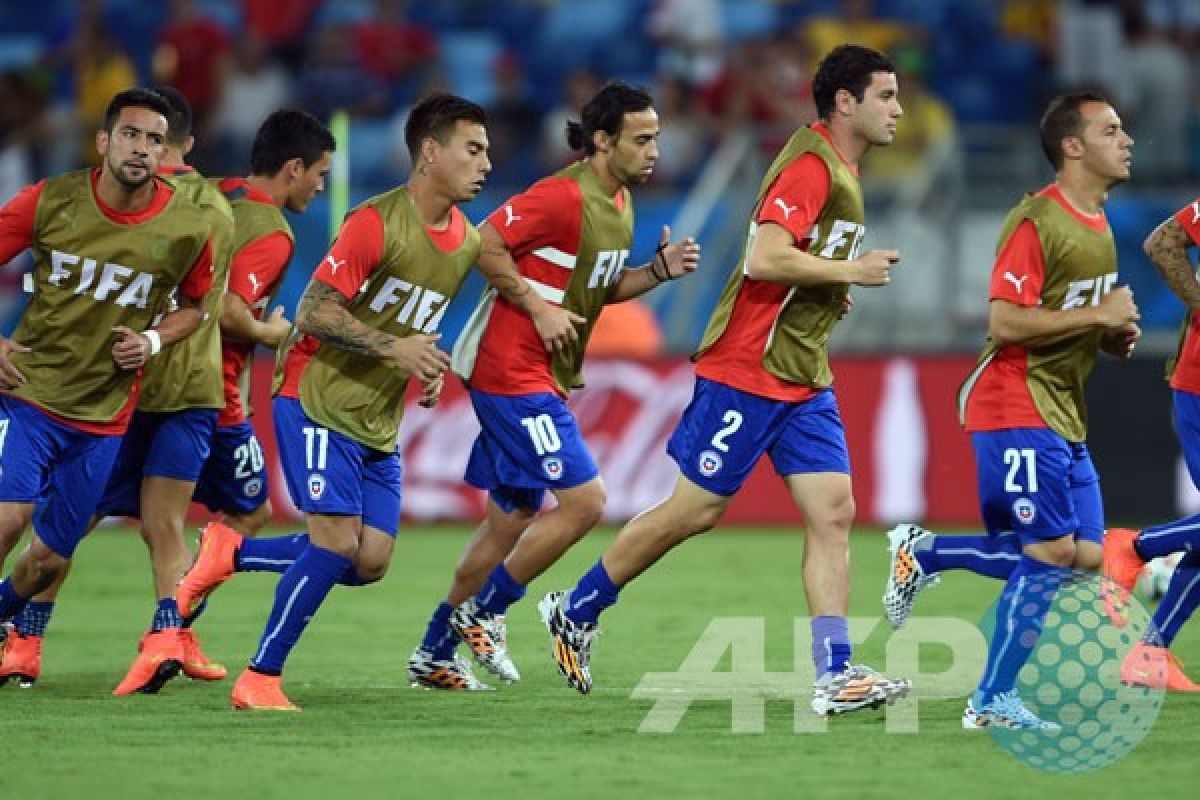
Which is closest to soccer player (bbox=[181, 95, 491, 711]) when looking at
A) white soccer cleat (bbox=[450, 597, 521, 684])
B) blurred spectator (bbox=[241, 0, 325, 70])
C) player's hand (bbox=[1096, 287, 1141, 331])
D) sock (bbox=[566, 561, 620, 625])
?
white soccer cleat (bbox=[450, 597, 521, 684])

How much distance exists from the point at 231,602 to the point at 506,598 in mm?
3638

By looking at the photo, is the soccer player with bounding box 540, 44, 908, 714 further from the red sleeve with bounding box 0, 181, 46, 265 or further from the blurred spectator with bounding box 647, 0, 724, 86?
the blurred spectator with bounding box 647, 0, 724, 86

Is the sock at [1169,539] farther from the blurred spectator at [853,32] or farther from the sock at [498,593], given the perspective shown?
the blurred spectator at [853,32]

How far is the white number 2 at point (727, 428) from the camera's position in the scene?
8727 millimetres

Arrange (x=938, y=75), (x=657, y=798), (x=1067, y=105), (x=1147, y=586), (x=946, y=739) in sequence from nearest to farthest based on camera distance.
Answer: (x=657, y=798)
(x=946, y=739)
(x=1067, y=105)
(x=1147, y=586)
(x=938, y=75)

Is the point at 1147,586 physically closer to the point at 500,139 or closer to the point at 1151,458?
the point at 1151,458

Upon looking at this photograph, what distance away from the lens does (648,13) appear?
2142 cm

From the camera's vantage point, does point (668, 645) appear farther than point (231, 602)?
No

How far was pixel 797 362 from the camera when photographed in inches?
343

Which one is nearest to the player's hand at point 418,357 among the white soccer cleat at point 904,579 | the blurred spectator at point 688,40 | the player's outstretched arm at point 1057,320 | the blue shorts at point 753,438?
the blue shorts at point 753,438

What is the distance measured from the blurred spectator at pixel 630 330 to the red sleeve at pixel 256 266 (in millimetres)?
7661

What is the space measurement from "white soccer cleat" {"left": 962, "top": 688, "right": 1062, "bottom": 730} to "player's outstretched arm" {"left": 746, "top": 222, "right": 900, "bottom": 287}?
167cm

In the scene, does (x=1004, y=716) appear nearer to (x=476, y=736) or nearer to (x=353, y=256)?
(x=476, y=736)

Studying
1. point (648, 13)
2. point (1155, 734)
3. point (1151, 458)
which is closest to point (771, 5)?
point (648, 13)
